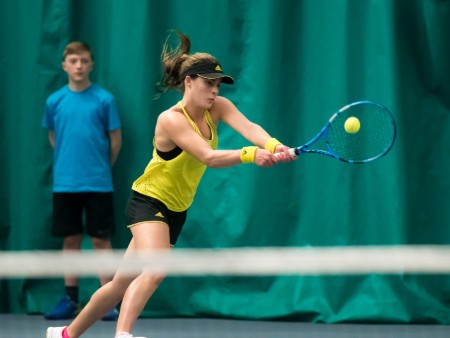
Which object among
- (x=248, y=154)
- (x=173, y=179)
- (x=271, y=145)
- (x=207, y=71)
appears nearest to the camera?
(x=248, y=154)

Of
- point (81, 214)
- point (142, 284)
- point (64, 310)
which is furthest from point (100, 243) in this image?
point (142, 284)

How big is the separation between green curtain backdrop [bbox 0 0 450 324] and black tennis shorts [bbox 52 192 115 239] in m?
0.17

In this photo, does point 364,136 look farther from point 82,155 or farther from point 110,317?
point 110,317

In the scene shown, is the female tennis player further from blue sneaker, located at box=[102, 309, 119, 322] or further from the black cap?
blue sneaker, located at box=[102, 309, 119, 322]

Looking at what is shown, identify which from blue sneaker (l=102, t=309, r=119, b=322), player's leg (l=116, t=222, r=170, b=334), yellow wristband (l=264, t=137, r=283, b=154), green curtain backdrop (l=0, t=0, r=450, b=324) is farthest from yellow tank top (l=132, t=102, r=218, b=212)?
blue sneaker (l=102, t=309, r=119, b=322)

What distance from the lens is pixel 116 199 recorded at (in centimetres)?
569

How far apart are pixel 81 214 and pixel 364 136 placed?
5.41 ft

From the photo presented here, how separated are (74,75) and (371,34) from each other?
1.60 meters

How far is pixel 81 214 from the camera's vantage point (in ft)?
18.4

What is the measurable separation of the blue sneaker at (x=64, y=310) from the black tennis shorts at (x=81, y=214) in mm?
364

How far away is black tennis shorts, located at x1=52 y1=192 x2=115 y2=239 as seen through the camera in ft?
18.1

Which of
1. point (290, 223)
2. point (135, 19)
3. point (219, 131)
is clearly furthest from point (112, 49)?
point (290, 223)

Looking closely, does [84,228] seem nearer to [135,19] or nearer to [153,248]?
[135,19]

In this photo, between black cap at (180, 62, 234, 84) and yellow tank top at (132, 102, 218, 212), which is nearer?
black cap at (180, 62, 234, 84)
